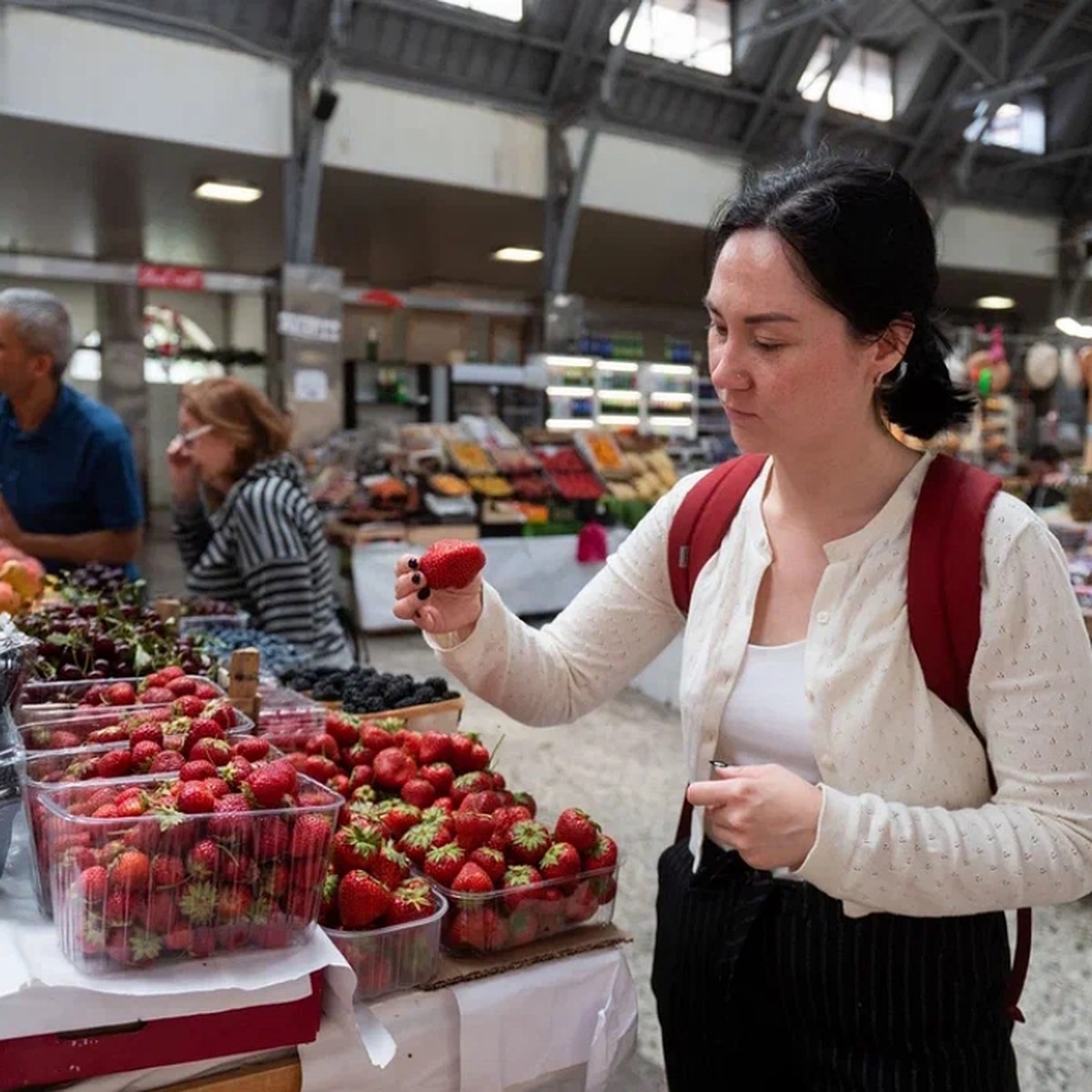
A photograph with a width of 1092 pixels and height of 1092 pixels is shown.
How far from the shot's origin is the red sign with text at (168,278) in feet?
25.7

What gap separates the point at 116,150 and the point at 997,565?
8038mm

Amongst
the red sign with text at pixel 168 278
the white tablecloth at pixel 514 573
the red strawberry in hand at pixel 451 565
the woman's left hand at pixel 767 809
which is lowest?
the white tablecloth at pixel 514 573

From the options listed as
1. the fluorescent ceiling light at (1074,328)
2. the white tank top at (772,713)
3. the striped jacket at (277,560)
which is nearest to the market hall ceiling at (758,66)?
the fluorescent ceiling light at (1074,328)

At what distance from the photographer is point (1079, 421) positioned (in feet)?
47.2

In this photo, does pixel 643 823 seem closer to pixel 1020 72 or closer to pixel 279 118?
pixel 279 118

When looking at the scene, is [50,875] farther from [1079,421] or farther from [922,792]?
[1079,421]

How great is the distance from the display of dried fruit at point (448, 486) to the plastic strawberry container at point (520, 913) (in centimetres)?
613

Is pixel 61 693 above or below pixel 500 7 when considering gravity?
below

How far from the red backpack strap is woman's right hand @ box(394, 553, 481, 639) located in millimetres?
556

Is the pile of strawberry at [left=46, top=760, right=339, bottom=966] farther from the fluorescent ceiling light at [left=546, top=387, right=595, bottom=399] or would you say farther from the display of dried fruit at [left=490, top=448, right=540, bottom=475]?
the fluorescent ceiling light at [left=546, top=387, right=595, bottom=399]

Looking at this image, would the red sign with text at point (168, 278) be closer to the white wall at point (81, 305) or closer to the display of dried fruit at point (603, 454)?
the display of dried fruit at point (603, 454)

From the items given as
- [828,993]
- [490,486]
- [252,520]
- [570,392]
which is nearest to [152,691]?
[828,993]

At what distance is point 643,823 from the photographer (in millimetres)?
4047

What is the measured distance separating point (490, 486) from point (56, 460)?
15.0 ft
